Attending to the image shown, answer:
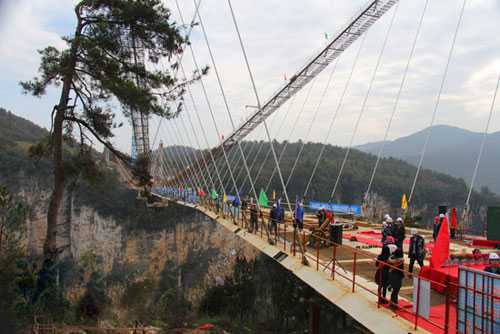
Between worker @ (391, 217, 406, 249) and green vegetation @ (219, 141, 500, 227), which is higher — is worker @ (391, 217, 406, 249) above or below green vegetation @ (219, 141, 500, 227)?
below

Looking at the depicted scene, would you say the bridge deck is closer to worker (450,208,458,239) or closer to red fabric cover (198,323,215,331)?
worker (450,208,458,239)

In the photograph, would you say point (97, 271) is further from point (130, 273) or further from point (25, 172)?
point (25, 172)

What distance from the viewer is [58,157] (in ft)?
41.7

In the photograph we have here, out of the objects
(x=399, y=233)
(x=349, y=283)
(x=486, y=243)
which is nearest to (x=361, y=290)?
(x=349, y=283)

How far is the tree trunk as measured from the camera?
481 inches

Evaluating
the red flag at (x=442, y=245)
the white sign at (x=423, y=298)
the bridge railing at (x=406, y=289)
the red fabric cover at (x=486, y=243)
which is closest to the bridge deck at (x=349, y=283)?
the bridge railing at (x=406, y=289)

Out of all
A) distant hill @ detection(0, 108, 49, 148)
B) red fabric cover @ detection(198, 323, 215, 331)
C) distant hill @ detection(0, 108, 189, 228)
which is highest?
distant hill @ detection(0, 108, 49, 148)

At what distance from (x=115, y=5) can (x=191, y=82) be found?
12.1 feet

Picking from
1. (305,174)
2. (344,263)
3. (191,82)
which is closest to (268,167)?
(305,174)

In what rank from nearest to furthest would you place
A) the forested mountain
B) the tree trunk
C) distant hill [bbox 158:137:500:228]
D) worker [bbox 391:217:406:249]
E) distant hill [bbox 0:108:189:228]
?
worker [bbox 391:217:406:249]
the tree trunk
distant hill [bbox 0:108:189:228]
the forested mountain
distant hill [bbox 158:137:500:228]

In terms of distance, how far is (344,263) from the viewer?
32.4 feet

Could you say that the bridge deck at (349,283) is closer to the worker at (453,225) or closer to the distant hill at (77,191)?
the worker at (453,225)

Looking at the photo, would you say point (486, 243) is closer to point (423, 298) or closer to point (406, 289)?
point (406, 289)

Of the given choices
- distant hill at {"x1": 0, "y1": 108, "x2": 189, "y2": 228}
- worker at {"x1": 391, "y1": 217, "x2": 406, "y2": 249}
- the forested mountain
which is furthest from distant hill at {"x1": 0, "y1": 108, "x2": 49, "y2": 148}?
worker at {"x1": 391, "y1": 217, "x2": 406, "y2": 249}
